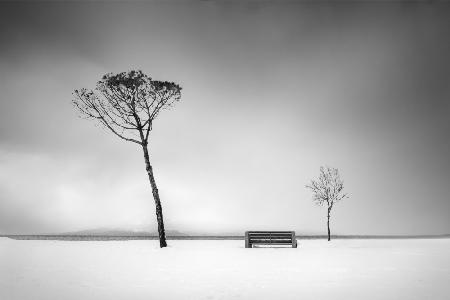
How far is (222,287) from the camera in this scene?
32.8 ft

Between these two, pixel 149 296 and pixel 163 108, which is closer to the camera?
pixel 149 296

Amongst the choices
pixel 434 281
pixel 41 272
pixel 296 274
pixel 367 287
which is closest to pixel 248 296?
pixel 367 287

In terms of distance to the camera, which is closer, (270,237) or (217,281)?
(217,281)

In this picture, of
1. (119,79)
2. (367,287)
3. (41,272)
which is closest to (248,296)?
(367,287)

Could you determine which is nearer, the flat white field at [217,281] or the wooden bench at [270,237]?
the flat white field at [217,281]

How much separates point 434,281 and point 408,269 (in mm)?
2986

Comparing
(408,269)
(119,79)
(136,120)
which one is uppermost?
(119,79)

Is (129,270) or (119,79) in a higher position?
(119,79)

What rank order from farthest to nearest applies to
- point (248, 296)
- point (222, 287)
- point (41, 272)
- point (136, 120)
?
point (136, 120) < point (41, 272) < point (222, 287) < point (248, 296)

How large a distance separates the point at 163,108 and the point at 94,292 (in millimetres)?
22258

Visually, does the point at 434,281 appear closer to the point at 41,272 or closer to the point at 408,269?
the point at 408,269

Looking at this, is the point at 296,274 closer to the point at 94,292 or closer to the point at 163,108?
the point at 94,292

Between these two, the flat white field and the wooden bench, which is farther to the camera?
the wooden bench

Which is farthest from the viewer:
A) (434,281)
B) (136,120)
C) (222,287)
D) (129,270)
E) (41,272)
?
(136,120)
